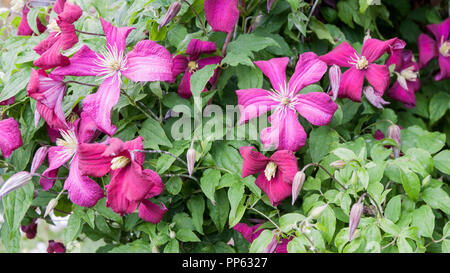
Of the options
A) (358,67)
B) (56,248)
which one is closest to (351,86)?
(358,67)

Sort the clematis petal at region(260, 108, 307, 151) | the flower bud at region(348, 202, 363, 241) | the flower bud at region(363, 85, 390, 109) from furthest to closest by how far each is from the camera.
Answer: the flower bud at region(363, 85, 390, 109) < the clematis petal at region(260, 108, 307, 151) < the flower bud at region(348, 202, 363, 241)

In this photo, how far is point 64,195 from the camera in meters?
0.93

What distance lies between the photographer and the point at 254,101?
Answer: 81cm

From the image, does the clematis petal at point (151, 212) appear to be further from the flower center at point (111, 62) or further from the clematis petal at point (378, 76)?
the clematis petal at point (378, 76)

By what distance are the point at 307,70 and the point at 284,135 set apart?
5.2 inches

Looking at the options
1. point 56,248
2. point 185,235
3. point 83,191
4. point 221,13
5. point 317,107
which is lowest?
point 56,248

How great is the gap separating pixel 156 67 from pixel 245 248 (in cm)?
41

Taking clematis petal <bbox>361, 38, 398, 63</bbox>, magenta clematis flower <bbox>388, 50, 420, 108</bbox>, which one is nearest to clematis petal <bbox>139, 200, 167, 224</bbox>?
clematis petal <bbox>361, 38, 398, 63</bbox>

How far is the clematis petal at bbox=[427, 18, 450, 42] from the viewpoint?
1.13 metres

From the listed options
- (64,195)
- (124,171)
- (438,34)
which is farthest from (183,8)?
(438,34)

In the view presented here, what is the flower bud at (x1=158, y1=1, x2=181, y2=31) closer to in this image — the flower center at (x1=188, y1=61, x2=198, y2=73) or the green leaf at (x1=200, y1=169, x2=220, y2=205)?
the flower center at (x1=188, y1=61, x2=198, y2=73)

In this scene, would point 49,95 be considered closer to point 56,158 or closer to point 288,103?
point 56,158

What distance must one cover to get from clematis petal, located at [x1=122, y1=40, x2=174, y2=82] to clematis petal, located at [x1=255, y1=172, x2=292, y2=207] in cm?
24

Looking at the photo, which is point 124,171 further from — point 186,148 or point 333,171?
point 333,171
